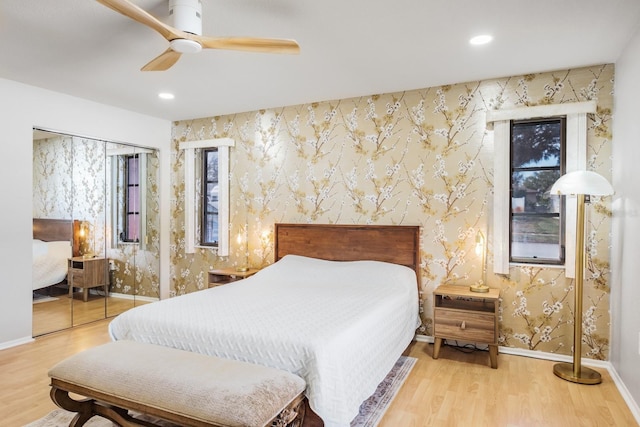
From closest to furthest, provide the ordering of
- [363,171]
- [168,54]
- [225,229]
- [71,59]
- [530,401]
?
[168,54] → [530,401] → [71,59] → [363,171] → [225,229]

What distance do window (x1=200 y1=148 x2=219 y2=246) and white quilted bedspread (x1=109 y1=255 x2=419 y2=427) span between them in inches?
64.1

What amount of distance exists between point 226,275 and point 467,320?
8.44 ft

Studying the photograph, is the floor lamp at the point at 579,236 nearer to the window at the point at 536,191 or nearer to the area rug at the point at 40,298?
the window at the point at 536,191

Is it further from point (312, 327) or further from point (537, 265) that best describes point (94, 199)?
point (537, 265)

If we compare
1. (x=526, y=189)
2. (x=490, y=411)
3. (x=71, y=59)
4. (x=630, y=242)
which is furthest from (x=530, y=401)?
(x=71, y=59)

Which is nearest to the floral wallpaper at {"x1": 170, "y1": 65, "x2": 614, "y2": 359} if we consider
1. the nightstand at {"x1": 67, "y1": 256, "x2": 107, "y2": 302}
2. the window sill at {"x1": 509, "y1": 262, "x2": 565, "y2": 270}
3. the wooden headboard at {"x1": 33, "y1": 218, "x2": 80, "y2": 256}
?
the window sill at {"x1": 509, "y1": 262, "x2": 565, "y2": 270}

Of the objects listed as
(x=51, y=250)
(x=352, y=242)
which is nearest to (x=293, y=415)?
(x=352, y=242)

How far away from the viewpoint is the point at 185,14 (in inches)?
85.0

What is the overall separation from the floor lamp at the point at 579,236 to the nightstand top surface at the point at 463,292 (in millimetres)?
565

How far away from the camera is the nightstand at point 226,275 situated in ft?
14.1

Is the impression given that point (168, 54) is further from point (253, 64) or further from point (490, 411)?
point (490, 411)

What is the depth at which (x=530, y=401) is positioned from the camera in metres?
2.61

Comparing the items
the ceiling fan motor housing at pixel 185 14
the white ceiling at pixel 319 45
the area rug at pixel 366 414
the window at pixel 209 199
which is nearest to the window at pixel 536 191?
the white ceiling at pixel 319 45

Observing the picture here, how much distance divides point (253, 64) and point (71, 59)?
1.39 meters
